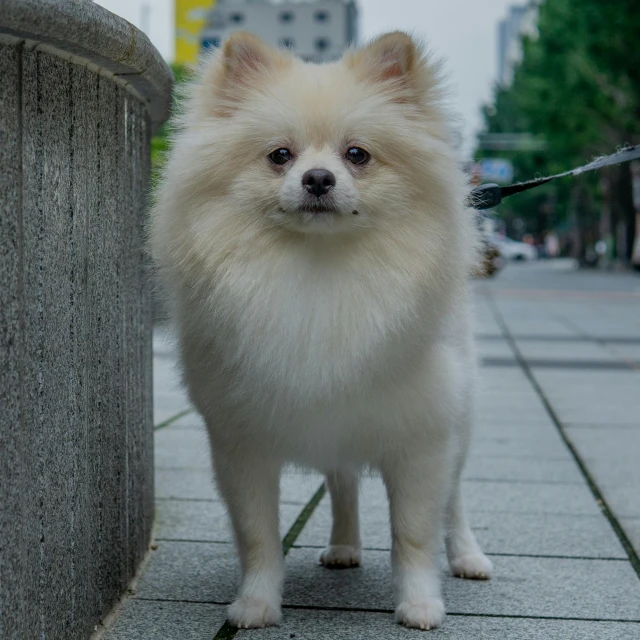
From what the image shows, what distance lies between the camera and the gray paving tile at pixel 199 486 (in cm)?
523

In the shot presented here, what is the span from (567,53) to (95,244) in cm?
4147

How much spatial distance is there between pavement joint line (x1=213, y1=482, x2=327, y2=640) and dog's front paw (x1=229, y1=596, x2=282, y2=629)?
3 cm

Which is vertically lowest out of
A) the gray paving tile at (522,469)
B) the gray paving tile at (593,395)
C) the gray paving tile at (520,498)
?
the gray paving tile at (593,395)

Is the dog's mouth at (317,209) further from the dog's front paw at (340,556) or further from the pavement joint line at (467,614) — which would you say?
the dog's front paw at (340,556)

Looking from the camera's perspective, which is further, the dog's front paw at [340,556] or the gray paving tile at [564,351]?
the gray paving tile at [564,351]

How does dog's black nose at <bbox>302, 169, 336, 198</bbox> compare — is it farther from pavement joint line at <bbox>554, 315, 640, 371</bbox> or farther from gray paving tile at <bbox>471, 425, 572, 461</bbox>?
pavement joint line at <bbox>554, 315, 640, 371</bbox>

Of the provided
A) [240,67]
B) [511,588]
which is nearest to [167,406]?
[511,588]

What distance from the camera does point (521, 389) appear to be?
9.16 meters

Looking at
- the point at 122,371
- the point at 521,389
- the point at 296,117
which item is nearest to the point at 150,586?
the point at 122,371

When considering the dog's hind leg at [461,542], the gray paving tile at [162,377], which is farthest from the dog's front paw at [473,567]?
the gray paving tile at [162,377]

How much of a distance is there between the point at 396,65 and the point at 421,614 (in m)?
1.77

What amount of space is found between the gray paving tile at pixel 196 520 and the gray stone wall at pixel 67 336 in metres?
0.60

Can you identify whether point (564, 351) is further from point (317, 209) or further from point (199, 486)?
point (317, 209)

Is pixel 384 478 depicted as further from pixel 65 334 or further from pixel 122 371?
pixel 65 334
